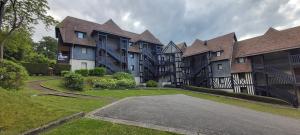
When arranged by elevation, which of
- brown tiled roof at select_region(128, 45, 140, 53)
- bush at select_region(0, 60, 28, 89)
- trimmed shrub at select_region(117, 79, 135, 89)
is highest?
brown tiled roof at select_region(128, 45, 140, 53)

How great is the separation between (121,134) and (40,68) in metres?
22.8

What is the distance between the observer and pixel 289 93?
21.6 meters

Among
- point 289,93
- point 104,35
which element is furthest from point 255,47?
point 104,35

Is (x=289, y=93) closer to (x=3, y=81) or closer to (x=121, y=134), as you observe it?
(x=121, y=134)

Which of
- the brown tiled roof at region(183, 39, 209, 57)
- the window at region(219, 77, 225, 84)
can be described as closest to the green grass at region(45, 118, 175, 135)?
the window at region(219, 77, 225, 84)

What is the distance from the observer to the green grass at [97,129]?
225 inches

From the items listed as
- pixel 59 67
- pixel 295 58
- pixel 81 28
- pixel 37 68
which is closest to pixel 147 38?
pixel 81 28

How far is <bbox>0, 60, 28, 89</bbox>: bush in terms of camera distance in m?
11.0

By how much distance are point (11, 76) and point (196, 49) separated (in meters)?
28.7

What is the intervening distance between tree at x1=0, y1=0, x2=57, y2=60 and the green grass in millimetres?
10316

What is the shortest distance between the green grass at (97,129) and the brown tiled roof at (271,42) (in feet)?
78.7

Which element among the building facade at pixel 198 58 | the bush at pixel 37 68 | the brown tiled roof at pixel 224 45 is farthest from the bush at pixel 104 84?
the brown tiled roof at pixel 224 45

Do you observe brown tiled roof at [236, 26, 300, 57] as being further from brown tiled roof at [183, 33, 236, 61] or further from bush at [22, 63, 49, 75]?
bush at [22, 63, 49, 75]

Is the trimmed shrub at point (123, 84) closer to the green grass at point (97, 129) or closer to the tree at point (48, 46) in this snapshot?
the green grass at point (97, 129)
